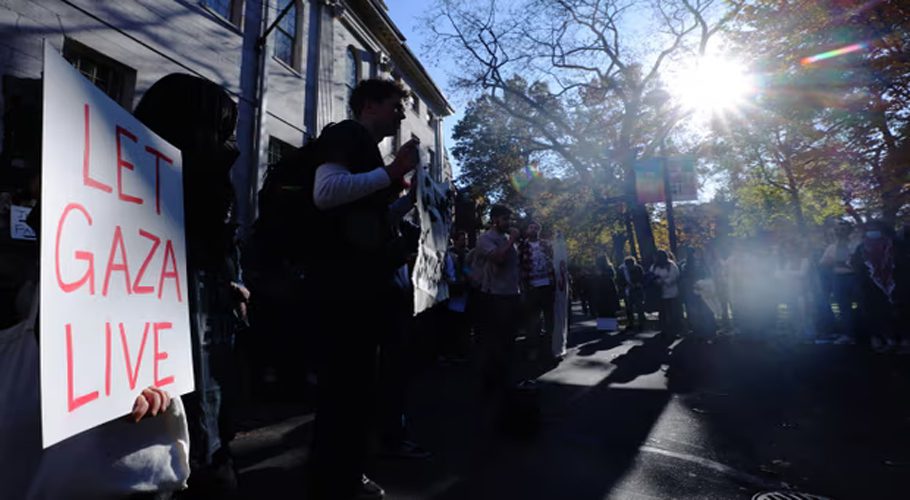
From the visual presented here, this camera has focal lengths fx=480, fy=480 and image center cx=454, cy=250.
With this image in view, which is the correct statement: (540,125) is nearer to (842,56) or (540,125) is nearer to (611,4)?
(611,4)

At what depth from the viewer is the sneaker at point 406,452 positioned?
309 cm

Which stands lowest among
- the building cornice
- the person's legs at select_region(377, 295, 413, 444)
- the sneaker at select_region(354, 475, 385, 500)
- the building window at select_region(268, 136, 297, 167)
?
the sneaker at select_region(354, 475, 385, 500)

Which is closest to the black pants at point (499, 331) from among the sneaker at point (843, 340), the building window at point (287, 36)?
the sneaker at point (843, 340)

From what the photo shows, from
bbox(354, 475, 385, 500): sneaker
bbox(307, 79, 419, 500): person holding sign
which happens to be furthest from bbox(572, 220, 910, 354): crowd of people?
bbox(307, 79, 419, 500): person holding sign

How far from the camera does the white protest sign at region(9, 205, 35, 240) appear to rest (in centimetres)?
369

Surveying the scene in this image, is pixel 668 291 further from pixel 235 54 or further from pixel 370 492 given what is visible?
pixel 235 54

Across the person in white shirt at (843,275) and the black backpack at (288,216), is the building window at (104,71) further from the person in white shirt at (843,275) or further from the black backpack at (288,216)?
the person in white shirt at (843,275)

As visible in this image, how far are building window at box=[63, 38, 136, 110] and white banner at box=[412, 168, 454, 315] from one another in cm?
681

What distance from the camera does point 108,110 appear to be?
1.14m

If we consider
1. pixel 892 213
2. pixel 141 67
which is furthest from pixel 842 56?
pixel 141 67

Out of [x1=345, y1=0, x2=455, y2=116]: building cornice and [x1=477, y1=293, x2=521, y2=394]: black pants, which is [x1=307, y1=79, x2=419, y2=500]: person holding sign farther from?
[x1=345, y1=0, x2=455, y2=116]: building cornice

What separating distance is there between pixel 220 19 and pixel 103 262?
10.3m

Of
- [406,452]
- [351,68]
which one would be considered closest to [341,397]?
[406,452]

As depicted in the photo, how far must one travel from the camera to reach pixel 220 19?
31.1ft
